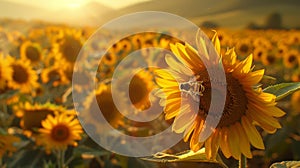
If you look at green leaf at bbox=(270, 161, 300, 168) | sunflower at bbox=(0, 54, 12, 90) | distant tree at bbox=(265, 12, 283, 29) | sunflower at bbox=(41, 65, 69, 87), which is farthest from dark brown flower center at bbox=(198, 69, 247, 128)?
distant tree at bbox=(265, 12, 283, 29)

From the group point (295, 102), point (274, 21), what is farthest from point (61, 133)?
point (274, 21)

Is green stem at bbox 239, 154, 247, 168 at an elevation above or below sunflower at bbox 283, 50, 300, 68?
below

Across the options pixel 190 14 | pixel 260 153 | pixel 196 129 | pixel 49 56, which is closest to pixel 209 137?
pixel 196 129

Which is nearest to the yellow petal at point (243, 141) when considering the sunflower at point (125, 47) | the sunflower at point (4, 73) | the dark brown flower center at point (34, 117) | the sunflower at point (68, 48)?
the dark brown flower center at point (34, 117)

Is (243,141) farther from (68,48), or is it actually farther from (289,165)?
(68,48)

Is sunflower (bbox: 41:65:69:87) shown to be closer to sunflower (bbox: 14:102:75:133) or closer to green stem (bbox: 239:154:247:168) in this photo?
sunflower (bbox: 14:102:75:133)

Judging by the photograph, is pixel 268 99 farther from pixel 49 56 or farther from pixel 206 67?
pixel 49 56

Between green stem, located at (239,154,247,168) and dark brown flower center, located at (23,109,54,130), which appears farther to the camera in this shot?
dark brown flower center, located at (23,109,54,130)

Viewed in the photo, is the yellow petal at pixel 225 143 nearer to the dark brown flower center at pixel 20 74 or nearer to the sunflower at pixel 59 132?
the sunflower at pixel 59 132
